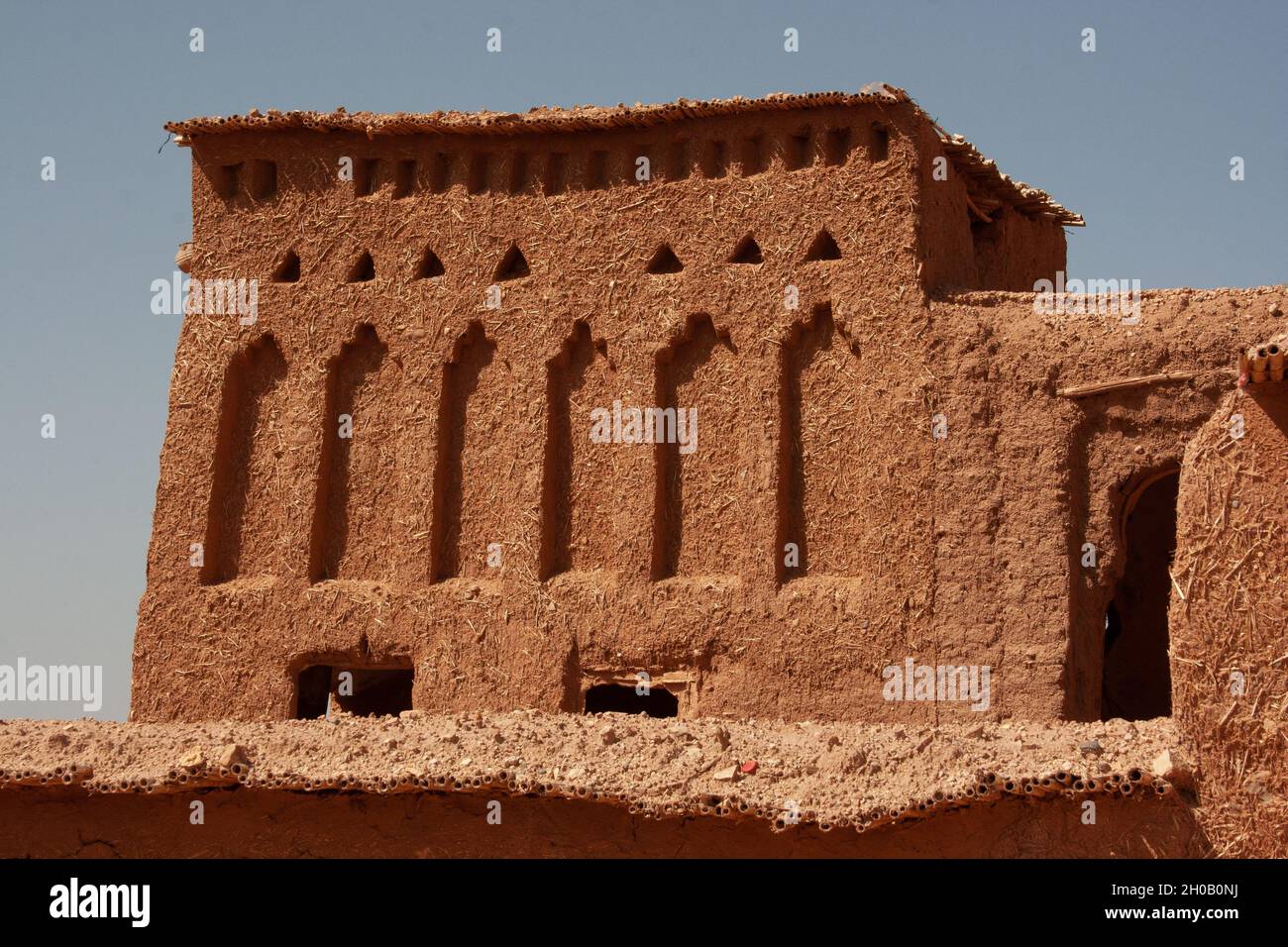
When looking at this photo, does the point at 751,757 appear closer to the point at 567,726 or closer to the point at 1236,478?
the point at 567,726

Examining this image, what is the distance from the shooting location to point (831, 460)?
15.0 metres

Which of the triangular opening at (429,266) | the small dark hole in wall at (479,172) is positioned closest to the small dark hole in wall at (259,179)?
the triangular opening at (429,266)

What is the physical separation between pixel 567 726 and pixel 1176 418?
5314mm

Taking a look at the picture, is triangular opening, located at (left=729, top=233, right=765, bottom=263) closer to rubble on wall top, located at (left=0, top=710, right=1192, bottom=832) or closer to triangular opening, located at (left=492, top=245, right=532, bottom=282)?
triangular opening, located at (left=492, top=245, right=532, bottom=282)

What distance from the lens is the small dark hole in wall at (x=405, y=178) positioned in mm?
16719

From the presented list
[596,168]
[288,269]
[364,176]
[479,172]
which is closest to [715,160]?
[596,168]

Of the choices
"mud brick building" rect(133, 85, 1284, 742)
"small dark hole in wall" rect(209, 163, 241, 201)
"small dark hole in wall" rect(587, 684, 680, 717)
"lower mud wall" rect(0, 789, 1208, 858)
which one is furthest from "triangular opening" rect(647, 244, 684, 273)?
"lower mud wall" rect(0, 789, 1208, 858)

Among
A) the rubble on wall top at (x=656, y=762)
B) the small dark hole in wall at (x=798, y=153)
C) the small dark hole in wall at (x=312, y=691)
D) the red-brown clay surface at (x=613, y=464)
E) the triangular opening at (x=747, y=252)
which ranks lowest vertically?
the rubble on wall top at (x=656, y=762)

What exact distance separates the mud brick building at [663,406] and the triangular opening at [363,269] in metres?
0.05

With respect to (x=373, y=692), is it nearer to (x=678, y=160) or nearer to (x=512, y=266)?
(x=512, y=266)

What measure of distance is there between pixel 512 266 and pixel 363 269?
1451 mm

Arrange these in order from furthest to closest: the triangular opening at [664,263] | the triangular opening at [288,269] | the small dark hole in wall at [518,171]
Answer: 1. the triangular opening at [288,269]
2. the small dark hole in wall at [518,171]
3. the triangular opening at [664,263]

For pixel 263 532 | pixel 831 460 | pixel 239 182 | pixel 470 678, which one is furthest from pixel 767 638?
pixel 239 182

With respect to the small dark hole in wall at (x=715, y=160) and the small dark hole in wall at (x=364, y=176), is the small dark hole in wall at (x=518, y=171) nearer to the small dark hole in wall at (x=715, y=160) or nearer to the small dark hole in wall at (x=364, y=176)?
the small dark hole in wall at (x=364, y=176)
